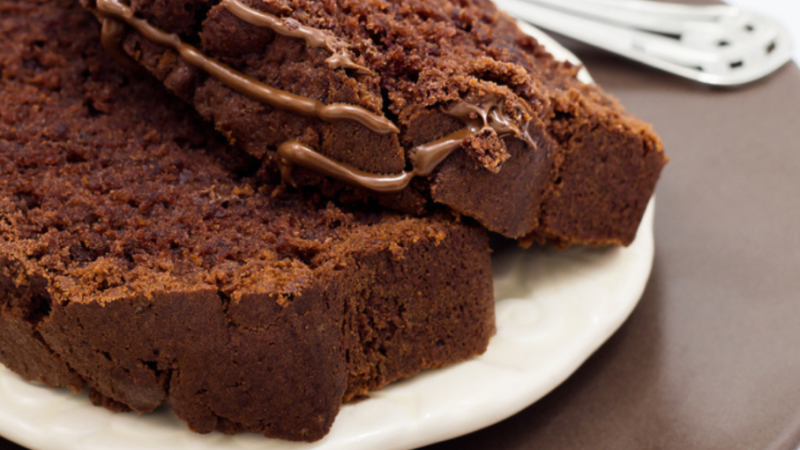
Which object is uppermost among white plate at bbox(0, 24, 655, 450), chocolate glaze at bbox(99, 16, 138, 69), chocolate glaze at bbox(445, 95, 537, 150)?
chocolate glaze at bbox(445, 95, 537, 150)

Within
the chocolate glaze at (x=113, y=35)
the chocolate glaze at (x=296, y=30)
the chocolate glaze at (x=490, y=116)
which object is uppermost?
the chocolate glaze at (x=296, y=30)

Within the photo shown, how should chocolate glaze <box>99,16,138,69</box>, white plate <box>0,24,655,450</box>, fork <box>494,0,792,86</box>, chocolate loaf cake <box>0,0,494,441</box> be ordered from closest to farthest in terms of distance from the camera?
chocolate loaf cake <box>0,0,494,441</box>, white plate <box>0,24,655,450</box>, chocolate glaze <box>99,16,138,69</box>, fork <box>494,0,792,86</box>

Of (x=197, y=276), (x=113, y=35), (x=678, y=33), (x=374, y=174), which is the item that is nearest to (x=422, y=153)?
(x=374, y=174)

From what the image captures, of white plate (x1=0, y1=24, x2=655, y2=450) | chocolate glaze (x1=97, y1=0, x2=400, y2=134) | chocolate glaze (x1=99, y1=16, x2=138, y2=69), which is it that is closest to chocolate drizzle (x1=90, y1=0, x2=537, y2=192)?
chocolate glaze (x1=97, y1=0, x2=400, y2=134)

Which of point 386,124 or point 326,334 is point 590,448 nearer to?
point 326,334

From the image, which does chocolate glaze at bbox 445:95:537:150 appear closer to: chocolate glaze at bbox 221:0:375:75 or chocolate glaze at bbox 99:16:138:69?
chocolate glaze at bbox 221:0:375:75

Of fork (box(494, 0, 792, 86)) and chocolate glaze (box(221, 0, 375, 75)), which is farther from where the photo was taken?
fork (box(494, 0, 792, 86))

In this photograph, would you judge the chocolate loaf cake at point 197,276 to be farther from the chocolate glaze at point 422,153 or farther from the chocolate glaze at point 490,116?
the chocolate glaze at point 490,116

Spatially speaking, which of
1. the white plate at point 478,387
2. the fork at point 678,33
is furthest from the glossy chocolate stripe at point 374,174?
the fork at point 678,33
